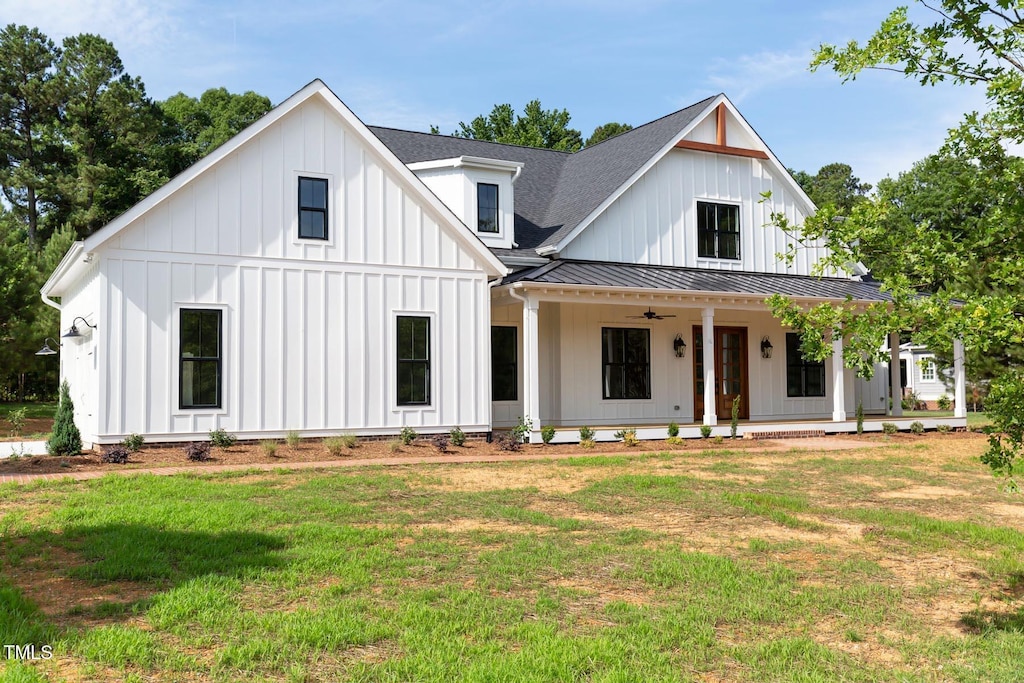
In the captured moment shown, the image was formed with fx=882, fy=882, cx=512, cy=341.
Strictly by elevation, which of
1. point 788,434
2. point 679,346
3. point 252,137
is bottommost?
point 788,434

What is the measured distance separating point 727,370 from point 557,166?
759cm

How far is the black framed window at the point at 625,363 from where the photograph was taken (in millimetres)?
20688

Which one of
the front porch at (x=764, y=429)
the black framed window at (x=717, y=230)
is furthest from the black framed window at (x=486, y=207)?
the black framed window at (x=717, y=230)

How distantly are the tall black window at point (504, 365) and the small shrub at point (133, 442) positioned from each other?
314 inches

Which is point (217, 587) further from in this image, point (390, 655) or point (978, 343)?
point (978, 343)

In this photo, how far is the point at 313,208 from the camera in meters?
16.3

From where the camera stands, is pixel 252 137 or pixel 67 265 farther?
pixel 67 265

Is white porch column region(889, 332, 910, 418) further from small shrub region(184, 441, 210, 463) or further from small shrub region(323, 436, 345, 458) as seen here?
small shrub region(184, 441, 210, 463)

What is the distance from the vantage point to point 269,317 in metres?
15.8

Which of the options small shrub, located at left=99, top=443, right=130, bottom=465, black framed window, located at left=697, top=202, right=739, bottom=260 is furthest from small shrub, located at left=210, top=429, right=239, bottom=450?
black framed window, located at left=697, top=202, right=739, bottom=260

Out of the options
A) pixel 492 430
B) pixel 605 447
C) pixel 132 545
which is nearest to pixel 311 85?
pixel 492 430

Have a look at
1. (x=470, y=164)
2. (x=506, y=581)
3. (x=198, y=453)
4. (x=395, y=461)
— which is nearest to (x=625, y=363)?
(x=470, y=164)

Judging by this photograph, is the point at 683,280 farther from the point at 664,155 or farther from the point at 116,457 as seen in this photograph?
the point at 116,457

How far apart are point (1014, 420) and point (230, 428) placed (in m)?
12.9
